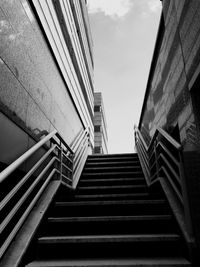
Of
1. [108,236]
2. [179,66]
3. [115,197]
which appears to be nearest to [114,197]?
[115,197]

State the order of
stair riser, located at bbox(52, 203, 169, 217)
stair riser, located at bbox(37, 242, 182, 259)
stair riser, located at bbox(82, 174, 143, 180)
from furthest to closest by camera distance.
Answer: stair riser, located at bbox(82, 174, 143, 180)
stair riser, located at bbox(52, 203, 169, 217)
stair riser, located at bbox(37, 242, 182, 259)

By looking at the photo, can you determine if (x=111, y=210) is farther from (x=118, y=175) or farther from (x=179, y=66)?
(x=179, y=66)

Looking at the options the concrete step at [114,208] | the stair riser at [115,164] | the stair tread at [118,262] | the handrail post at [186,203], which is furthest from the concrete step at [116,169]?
the stair tread at [118,262]

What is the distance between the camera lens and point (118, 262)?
1.84m

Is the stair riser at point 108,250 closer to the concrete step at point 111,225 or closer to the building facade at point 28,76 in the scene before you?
the concrete step at point 111,225

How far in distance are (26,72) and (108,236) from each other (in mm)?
2119

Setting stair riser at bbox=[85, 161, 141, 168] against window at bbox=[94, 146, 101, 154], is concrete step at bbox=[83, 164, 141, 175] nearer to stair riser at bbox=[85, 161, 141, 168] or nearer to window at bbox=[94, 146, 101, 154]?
stair riser at bbox=[85, 161, 141, 168]

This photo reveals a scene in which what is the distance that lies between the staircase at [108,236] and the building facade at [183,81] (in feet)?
1.29

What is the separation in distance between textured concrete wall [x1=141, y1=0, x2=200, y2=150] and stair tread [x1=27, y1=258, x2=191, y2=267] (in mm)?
1090

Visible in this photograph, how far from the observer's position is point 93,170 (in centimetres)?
485

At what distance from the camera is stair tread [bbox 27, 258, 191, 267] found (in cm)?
176

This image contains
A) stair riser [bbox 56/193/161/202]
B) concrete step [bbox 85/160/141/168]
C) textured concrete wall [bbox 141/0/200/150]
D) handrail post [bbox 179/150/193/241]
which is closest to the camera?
handrail post [bbox 179/150/193/241]

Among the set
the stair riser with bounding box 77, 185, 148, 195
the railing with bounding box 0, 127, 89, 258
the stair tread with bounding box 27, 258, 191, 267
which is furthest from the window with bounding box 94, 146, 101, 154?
the stair tread with bounding box 27, 258, 191, 267

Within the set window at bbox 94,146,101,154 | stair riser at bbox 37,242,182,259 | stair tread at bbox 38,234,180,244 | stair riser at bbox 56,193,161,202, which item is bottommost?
stair riser at bbox 37,242,182,259
